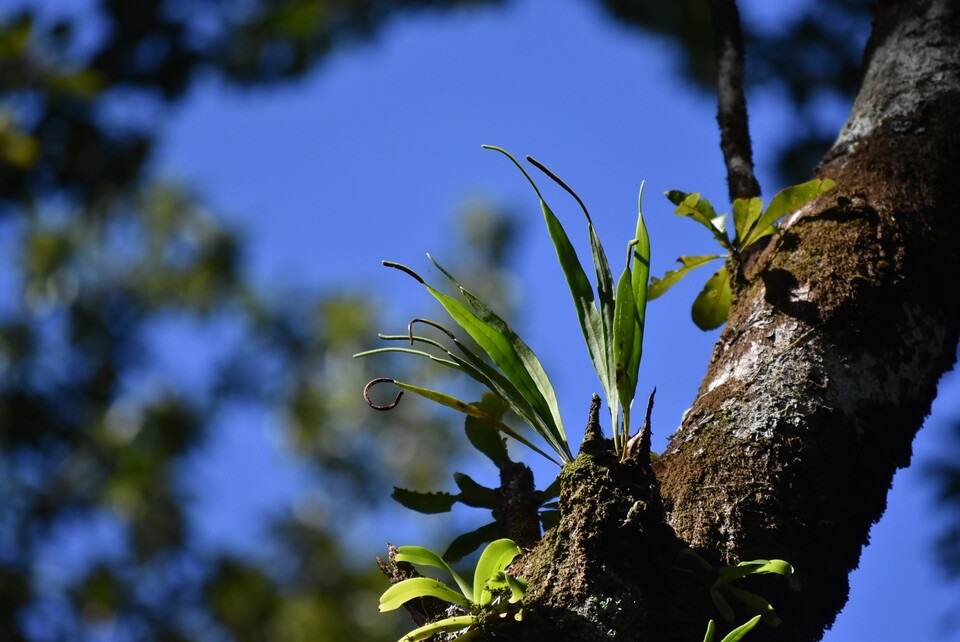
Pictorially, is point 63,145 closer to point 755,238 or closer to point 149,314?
point 149,314

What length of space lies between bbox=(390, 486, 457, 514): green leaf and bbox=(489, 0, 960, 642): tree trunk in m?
0.45

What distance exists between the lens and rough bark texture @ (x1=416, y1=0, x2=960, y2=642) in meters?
1.08

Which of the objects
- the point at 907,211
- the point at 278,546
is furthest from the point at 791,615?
the point at 278,546

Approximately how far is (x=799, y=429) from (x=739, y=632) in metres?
0.31

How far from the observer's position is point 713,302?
170 centimetres

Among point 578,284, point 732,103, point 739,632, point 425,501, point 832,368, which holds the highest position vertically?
point 732,103

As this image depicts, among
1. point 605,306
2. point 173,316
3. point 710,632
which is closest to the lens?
point 710,632

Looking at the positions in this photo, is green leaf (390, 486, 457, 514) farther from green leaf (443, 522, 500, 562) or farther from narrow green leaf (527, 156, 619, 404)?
narrow green leaf (527, 156, 619, 404)

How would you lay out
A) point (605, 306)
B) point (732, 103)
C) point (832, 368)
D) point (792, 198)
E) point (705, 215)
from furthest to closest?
point (732, 103), point (705, 215), point (792, 198), point (605, 306), point (832, 368)

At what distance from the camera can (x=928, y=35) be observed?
1770 millimetres

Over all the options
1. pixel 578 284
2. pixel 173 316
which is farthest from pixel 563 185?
pixel 173 316

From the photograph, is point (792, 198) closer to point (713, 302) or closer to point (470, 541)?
point (713, 302)

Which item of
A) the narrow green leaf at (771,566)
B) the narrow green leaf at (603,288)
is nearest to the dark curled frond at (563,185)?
the narrow green leaf at (603,288)

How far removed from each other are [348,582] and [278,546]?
3.28 feet
